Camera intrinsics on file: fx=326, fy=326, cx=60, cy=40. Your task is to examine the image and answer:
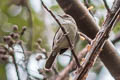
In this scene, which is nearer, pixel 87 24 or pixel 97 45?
pixel 97 45

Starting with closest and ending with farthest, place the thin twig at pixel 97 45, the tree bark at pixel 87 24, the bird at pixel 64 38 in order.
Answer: the thin twig at pixel 97 45 < the tree bark at pixel 87 24 < the bird at pixel 64 38

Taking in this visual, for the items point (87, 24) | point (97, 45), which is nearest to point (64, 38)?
point (87, 24)

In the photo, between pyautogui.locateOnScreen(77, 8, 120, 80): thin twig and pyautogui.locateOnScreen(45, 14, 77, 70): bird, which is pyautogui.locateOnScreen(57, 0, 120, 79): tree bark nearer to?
pyautogui.locateOnScreen(45, 14, 77, 70): bird

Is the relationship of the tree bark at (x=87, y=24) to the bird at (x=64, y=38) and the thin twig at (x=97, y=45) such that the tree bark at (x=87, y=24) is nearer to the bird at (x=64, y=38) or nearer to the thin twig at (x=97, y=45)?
the bird at (x=64, y=38)

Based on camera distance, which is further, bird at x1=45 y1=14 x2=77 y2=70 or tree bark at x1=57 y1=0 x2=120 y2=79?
bird at x1=45 y1=14 x2=77 y2=70

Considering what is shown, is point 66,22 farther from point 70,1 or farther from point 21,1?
point 21,1

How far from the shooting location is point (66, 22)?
92.1 inches

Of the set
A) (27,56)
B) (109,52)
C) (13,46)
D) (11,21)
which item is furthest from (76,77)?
(11,21)

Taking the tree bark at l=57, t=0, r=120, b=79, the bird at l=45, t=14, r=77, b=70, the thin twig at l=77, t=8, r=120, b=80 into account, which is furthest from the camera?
the bird at l=45, t=14, r=77, b=70

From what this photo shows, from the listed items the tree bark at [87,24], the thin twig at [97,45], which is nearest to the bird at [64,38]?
the tree bark at [87,24]

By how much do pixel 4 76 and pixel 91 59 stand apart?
7.20ft

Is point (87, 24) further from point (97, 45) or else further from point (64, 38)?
point (97, 45)

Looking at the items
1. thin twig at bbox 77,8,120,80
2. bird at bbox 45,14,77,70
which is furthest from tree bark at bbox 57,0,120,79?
thin twig at bbox 77,8,120,80

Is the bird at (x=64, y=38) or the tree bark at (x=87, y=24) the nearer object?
the tree bark at (x=87, y=24)
